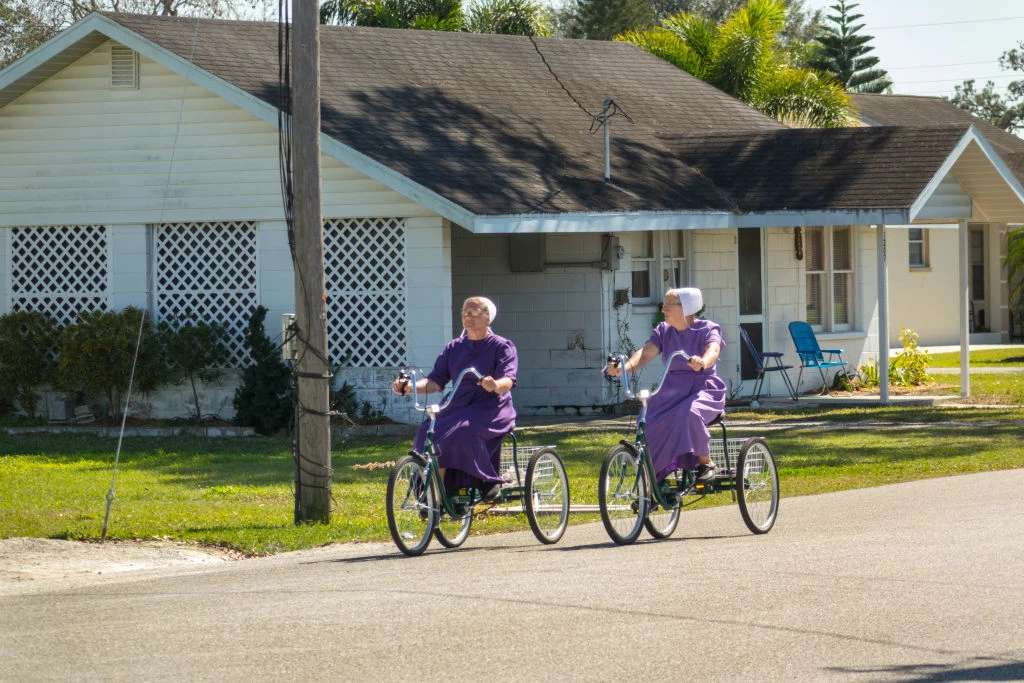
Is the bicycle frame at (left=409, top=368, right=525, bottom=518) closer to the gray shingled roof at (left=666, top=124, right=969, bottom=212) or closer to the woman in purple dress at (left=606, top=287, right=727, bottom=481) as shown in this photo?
the woman in purple dress at (left=606, top=287, right=727, bottom=481)

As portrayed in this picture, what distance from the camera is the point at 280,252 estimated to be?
19.0 meters

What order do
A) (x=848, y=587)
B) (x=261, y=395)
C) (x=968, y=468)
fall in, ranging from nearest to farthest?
(x=848, y=587)
(x=968, y=468)
(x=261, y=395)

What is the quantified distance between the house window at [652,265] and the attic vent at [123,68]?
688 centimetres

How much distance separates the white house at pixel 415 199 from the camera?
738 inches

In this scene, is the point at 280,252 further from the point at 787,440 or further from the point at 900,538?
the point at 900,538

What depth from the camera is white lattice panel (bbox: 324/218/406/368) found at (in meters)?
18.8

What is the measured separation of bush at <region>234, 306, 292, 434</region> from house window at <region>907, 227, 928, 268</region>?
20816 mm

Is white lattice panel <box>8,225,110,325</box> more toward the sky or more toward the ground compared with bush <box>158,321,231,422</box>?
more toward the sky

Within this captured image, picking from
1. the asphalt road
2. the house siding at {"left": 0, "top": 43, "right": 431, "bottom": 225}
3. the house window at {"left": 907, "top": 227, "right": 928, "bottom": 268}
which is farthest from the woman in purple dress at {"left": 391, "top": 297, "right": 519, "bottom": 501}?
the house window at {"left": 907, "top": 227, "right": 928, "bottom": 268}

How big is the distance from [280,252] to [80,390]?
3150 millimetres

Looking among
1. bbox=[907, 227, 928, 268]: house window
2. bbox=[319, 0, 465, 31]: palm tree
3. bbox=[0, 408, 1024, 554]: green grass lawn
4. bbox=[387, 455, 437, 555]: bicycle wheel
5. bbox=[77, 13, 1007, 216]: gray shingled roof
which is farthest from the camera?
Answer: bbox=[907, 227, 928, 268]: house window

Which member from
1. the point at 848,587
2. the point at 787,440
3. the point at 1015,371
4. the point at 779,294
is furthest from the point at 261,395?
the point at 1015,371

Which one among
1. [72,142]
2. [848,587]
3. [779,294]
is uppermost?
[72,142]

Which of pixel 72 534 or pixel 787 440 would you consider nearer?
pixel 72 534
